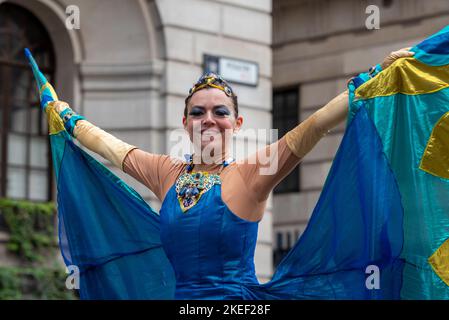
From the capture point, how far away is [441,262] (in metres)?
5.01

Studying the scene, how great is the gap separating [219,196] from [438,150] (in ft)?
3.63

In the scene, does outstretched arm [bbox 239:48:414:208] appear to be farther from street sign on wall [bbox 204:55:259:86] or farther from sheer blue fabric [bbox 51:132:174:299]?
street sign on wall [bbox 204:55:259:86]

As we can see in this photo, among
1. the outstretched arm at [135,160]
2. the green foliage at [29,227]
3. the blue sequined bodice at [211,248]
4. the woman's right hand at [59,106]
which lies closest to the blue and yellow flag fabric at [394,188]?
the blue sequined bodice at [211,248]

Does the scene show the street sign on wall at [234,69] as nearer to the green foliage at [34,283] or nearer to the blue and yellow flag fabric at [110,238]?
the green foliage at [34,283]

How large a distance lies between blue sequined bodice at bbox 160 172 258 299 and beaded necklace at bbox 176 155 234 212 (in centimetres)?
3

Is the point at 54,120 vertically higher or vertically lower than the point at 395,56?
lower

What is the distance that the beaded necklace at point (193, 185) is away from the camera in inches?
202

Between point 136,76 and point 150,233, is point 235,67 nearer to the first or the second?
point 136,76

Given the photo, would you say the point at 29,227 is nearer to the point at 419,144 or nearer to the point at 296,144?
the point at 296,144

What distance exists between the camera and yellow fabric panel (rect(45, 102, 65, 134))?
6.00 metres

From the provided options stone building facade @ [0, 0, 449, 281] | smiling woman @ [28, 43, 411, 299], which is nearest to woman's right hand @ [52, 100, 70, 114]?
smiling woman @ [28, 43, 411, 299]

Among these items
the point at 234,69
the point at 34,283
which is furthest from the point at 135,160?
the point at 234,69
